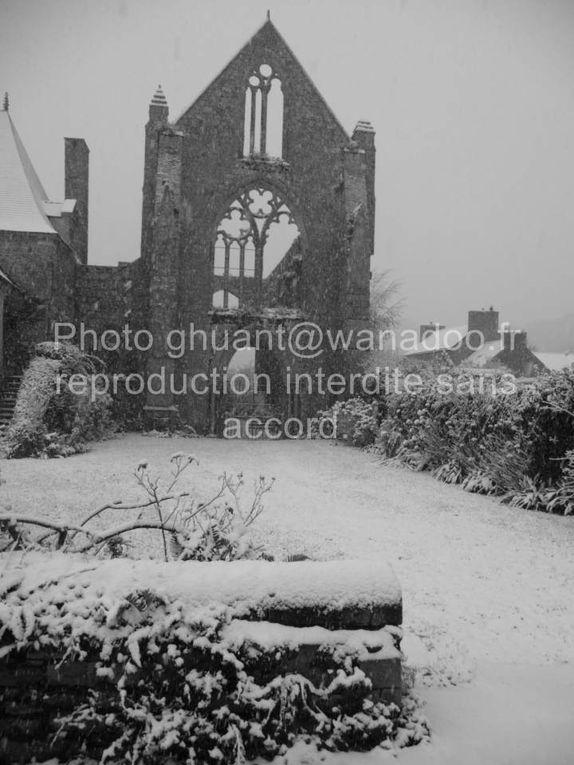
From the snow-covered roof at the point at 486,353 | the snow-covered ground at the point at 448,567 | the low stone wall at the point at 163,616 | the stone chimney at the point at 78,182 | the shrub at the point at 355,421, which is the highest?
the stone chimney at the point at 78,182

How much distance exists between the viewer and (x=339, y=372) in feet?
65.3

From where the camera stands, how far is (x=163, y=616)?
255 cm

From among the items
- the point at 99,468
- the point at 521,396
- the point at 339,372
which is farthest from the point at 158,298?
the point at 521,396

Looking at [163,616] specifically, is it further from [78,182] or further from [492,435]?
[78,182]

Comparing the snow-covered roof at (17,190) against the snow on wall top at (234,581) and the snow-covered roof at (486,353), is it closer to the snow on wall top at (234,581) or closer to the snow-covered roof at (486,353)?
the snow on wall top at (234,581)

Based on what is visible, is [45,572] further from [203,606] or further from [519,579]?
[519,579]

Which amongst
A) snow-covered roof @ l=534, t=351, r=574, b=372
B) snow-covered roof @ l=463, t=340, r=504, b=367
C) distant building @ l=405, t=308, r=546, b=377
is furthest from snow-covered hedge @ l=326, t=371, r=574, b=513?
snow-covered roof @ l=534, t=351, r=574, b=372

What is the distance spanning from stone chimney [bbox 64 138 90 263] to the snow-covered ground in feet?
41.2

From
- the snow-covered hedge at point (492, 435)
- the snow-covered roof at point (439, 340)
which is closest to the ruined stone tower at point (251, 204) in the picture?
the snow-covered hedge at point (492, 435)

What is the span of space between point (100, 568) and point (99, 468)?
7527 millimetres

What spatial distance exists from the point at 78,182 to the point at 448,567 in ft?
68.1

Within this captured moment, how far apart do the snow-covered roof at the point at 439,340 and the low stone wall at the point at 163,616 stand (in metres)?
45.4

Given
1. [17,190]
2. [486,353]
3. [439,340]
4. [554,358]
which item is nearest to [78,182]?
[17,190]

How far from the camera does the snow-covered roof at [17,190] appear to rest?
18.6 m
